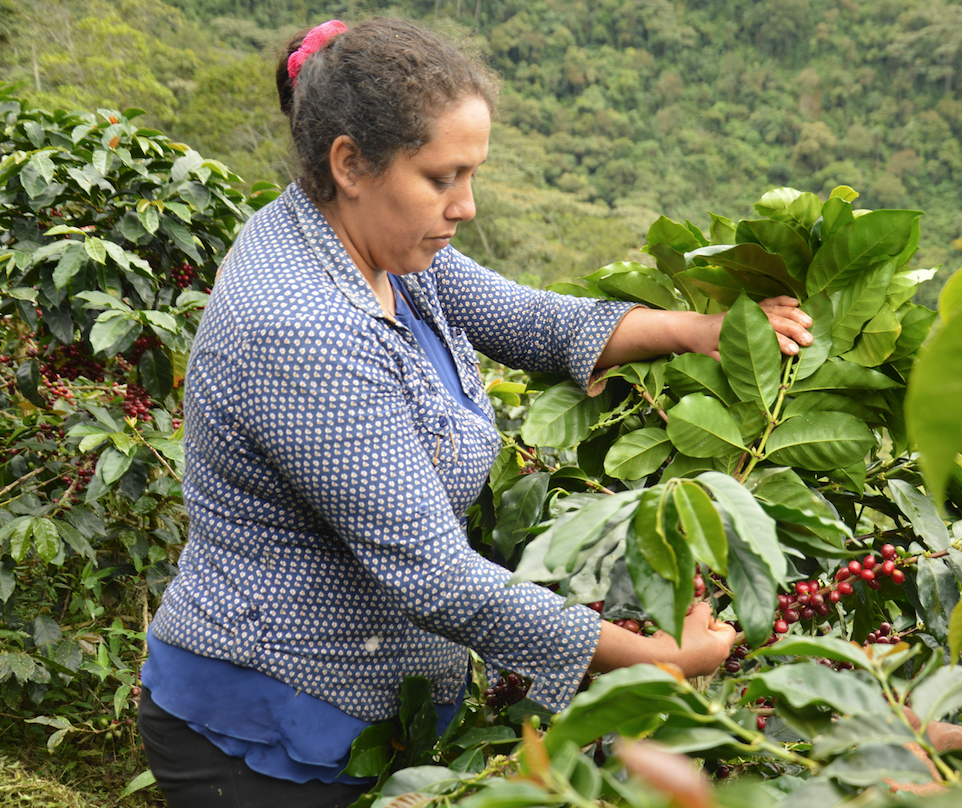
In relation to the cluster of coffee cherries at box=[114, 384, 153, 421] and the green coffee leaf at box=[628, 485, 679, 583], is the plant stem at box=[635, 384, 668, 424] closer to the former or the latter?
the green coffee leaf at box=[628, 485, 679, 583]

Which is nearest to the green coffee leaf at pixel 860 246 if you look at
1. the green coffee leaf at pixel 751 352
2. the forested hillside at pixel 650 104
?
the green coffee leaf at pixel 751 352

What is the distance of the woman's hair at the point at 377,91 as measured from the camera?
3.19 feet

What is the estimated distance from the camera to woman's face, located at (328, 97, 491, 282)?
3.28 feet

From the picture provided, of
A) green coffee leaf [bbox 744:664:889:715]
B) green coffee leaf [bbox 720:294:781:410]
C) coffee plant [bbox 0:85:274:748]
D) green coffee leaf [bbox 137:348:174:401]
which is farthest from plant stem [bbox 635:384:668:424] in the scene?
green coffee leaf [bbox 137:348:174:401]

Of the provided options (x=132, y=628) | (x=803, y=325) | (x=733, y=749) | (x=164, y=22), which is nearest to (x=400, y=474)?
(x=733, y=749)

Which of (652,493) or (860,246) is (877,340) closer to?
(860,246)

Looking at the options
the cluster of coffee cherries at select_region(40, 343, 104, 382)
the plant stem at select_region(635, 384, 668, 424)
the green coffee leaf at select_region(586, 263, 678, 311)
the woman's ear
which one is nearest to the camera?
the woman's ear

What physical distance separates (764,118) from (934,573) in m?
35.5

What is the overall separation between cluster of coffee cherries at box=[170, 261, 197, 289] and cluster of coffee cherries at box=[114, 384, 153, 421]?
331 mm

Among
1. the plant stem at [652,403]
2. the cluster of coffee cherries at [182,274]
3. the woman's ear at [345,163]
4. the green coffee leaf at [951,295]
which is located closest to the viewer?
the green coffee leaf at [951,295]

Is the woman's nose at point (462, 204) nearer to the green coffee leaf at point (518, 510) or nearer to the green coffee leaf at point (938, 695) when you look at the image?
the green coffee leaf at point (518, 510)

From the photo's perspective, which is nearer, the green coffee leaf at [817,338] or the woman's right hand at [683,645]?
the woman's right hand at [683,645]

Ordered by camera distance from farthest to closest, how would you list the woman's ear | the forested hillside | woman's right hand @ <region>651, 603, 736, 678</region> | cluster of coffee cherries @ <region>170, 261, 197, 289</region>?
1. the forested hillside
2. cluster of coffee cherries @ <region>170, 261, 197, 289</region>
3. the woman's ear
4. woman's right hand @ <region>651, 603, 736, 678</region>

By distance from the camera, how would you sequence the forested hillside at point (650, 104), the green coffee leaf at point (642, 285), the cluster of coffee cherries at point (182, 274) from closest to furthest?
the green coffee leaf at point (642, 285) → the cluster of coffee cherries at point (182, 274) → the forested hillside at point (650, 104)
